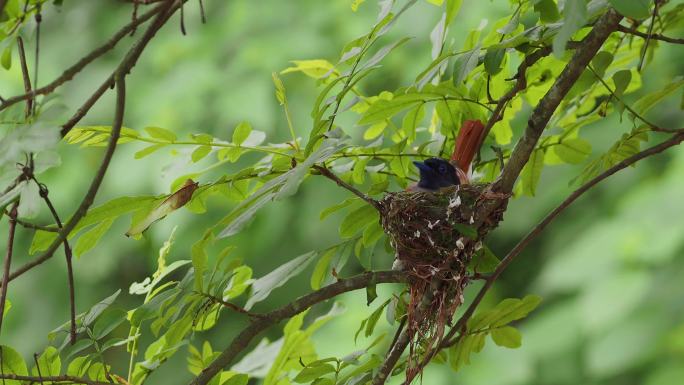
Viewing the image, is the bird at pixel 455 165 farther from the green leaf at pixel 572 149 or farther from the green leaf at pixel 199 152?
the green leaf at pixel 199 152

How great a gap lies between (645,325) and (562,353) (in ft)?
1.05

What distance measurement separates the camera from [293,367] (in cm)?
141

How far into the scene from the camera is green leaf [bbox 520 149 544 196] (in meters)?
1.49

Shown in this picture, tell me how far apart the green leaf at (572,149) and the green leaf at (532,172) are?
4cm

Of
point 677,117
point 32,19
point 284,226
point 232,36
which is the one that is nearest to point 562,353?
point 677,117

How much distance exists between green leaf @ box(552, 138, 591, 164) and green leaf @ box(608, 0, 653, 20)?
592mm

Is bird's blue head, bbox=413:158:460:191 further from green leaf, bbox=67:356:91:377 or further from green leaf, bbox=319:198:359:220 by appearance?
green leaf, bbox=67:356:91:377

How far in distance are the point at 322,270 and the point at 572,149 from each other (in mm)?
407

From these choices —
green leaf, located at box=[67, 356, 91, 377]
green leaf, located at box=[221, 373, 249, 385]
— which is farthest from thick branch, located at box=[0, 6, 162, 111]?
green leaf, located at box=[221, 373, 249, 385]

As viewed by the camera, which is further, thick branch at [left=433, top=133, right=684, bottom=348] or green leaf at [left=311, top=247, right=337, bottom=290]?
green leaf at [left=311, top=247, right=337, bottom=290]

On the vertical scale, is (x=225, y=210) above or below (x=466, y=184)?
below

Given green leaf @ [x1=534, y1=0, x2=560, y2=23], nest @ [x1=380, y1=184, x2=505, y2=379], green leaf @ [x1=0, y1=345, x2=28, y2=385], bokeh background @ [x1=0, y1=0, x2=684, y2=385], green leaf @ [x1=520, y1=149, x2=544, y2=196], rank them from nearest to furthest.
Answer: green leaf @ [x1=534, y1=0, x2=560, y2=23] < green leaf @ [x1=0, y1=345, x2=28, y2=385] < nest @ [x1=380, y1=184, x2=505, y2=379] < green leaf @ [x1=520, y1=149, x2=544, y2=196] < bokeh background @ [x1=0, y1=0, x2=684, y2=385]

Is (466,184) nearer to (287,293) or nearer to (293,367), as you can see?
(293,367)

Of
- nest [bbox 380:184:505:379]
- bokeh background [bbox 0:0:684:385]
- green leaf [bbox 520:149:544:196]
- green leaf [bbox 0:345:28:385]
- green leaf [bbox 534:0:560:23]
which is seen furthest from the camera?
bokeh background [bbox 0:0:684:385]
